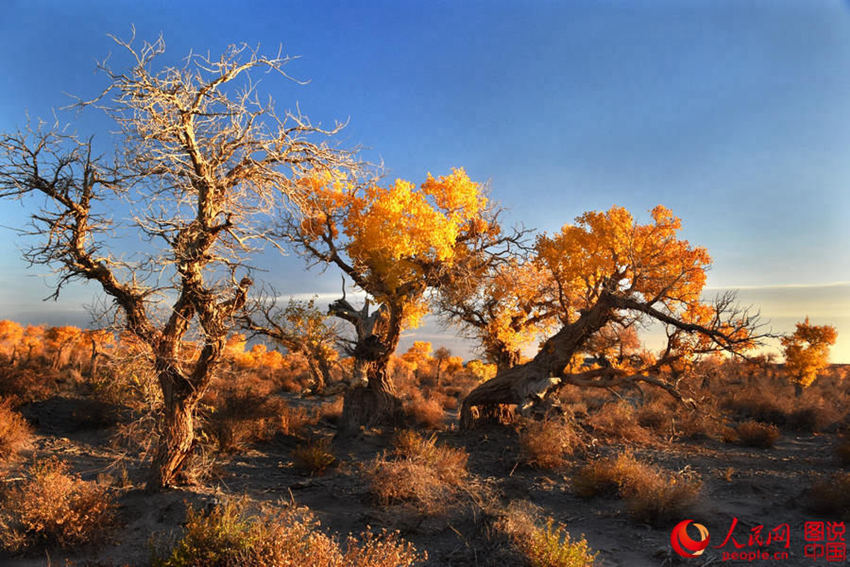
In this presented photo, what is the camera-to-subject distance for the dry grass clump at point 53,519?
253 inches

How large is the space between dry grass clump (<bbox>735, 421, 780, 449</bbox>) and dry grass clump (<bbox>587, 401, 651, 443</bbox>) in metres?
3.20

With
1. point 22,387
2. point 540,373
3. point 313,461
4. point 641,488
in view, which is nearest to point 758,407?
point 540,373

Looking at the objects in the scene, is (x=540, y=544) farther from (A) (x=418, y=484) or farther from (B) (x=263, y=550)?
(B) (x=263, y=550)

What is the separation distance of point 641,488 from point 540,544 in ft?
11.1

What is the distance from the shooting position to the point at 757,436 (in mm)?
16219

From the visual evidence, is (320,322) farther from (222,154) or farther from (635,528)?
(635,528)

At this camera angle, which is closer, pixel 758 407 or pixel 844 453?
pixel 844 453

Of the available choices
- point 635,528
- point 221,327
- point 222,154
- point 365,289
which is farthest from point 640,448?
point 222,154

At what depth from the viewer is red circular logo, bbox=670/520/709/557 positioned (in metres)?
6.57

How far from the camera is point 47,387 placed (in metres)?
17.3

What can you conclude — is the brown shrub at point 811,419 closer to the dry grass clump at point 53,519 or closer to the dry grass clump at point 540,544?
the dry grass clump at point 540,544

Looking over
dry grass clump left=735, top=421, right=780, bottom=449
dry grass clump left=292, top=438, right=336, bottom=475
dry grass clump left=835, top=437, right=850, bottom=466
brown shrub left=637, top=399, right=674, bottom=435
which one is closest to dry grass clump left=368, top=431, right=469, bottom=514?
dry grass clump left=292, top=438, right=336, bottom=475

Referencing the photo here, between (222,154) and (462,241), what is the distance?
10363mm

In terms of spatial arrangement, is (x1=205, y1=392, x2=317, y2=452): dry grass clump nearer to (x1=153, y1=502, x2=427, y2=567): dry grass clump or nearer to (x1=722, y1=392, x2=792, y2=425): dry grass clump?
(x1=153, y1=502, x2=427, y2=567): dry grass clump
